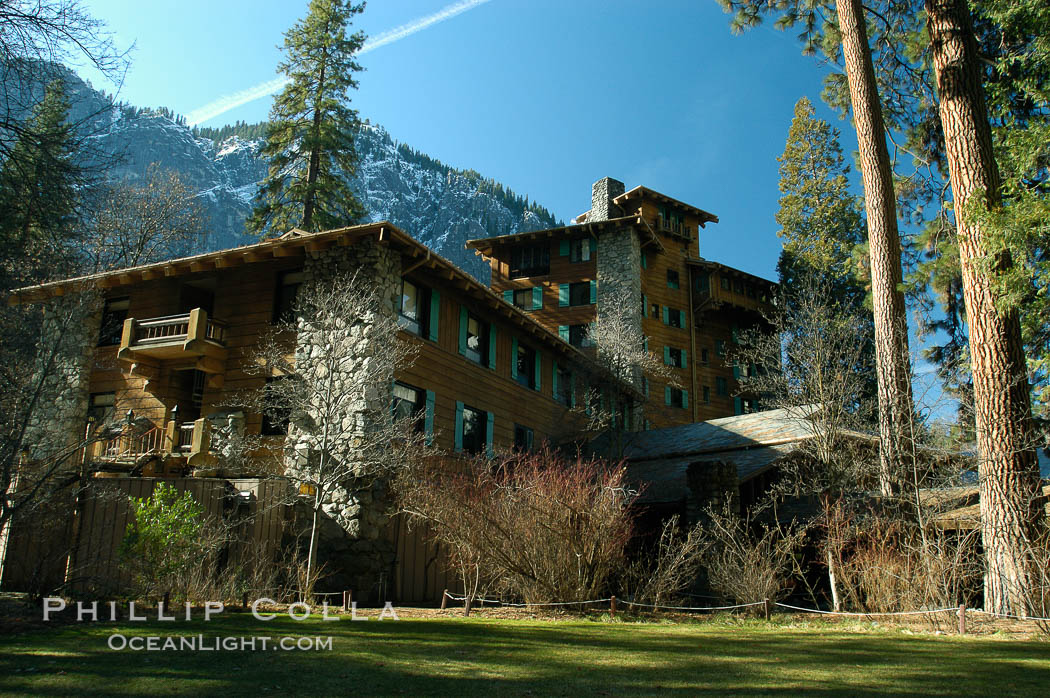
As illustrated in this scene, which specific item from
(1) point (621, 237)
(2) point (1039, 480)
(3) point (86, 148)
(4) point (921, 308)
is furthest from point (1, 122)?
(1) point (621, 237)

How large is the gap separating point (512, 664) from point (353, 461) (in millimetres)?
8332

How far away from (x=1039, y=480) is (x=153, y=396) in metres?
19.2

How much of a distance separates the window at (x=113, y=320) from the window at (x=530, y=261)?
21.1 meters

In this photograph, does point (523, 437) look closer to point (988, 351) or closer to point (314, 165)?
point (988, 351)

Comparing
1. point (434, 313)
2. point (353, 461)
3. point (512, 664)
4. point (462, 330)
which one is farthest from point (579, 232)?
point (512, 664)

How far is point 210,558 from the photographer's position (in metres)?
11.4

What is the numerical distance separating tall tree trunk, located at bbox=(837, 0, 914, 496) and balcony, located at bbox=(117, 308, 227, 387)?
15.1m

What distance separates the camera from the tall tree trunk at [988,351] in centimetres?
1088

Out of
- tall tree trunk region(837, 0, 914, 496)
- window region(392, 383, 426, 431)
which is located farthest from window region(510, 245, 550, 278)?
tall tree trunk region(837, 0, 914, 496)

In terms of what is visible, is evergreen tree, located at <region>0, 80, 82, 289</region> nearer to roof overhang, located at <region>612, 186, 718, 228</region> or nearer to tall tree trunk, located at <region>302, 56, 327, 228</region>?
tall tree trunk, located at <region>302, 56, 327, 228</region>

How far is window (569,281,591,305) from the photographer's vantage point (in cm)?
3650

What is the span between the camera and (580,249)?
37.0 meters

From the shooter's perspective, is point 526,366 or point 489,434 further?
point 526,366

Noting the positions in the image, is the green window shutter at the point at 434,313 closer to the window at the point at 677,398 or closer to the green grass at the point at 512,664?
the green grass at the point at 512,664
